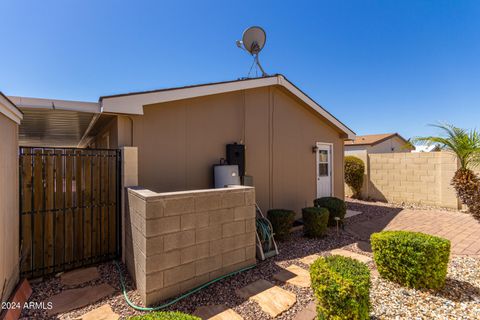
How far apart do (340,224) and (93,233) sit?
20.8 feet

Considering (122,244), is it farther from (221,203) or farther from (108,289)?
(221,203)

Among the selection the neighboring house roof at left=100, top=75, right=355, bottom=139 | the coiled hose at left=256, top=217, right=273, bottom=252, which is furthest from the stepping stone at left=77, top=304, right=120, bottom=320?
the neighboring house roof at left=100, top=75, right=355, bottom=139

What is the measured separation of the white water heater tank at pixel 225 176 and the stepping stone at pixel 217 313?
2.72 meters

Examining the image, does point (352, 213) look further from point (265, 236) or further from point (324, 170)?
point (265, 236)

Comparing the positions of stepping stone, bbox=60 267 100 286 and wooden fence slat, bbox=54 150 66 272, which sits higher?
wooden fence slat, bbox=54 150 66 272

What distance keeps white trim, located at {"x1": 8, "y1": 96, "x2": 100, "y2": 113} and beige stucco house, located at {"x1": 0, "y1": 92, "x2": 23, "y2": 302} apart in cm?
51

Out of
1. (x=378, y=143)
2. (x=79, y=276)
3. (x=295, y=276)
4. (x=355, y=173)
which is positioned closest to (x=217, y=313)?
(x=295, y=276)

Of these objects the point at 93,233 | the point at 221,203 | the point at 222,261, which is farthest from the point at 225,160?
the point at 93,233

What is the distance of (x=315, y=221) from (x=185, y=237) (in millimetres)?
3691

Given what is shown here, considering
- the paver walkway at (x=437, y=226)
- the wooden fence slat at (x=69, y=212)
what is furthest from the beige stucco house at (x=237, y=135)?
the paver walkway at (x=437, y=226)

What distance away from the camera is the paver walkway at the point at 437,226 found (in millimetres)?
5172

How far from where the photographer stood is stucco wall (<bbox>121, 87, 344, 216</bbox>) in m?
4.83

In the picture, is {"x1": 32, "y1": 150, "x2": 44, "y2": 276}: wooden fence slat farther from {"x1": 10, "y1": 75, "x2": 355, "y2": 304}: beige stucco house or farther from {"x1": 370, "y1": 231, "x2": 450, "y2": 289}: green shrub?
{"x1": 370, "y1": 231, "x2": 450, "y2": 289}: green shrub

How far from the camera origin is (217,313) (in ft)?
9.13
